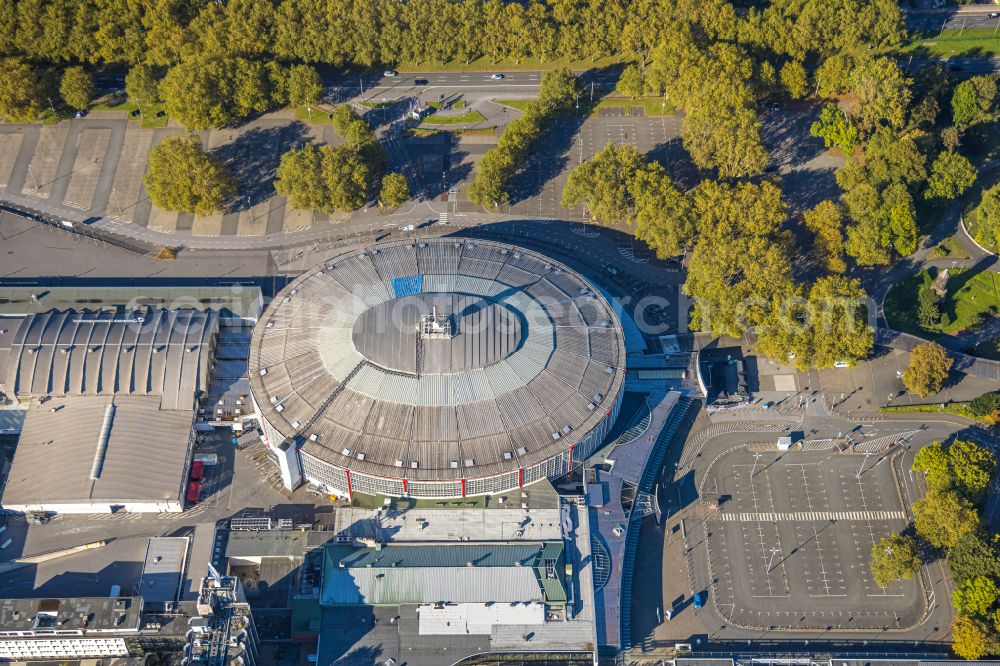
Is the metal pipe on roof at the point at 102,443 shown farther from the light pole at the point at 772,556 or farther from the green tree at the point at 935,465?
the green tree at the point at 935,465

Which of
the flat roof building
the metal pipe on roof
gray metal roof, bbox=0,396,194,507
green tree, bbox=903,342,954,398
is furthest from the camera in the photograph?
green tree, bbox=903,342,954,398

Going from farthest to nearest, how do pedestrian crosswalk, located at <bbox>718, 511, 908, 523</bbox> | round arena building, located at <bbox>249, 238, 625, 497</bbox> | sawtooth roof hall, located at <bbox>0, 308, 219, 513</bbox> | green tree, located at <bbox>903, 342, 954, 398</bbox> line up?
green tree, located at <bbox>903, 342, 954, 398</bbox> → pedestrian crosswalk, located at <bbox>718, 511, 908, 523</bbox> → sawtooth roof hall, located at <bbox>0, 308, 219, 513</bbox> → round arena building, located at <bbox>249, 238, 625, 497</bbox>

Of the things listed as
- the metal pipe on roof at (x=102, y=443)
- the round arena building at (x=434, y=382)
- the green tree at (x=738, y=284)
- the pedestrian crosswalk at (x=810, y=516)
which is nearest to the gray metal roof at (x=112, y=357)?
the metal pipe on roof at (x=102, y=443)

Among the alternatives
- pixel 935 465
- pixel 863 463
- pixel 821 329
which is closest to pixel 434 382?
pixel 821 329


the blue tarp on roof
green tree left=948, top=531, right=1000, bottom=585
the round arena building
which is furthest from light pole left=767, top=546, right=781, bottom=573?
the blue tarp on roof

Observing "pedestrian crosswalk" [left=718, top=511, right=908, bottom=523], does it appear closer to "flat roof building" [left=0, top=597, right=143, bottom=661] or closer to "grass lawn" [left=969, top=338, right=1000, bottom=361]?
"grass lawn" [left=969, top=338, right=1000, bottom=361]

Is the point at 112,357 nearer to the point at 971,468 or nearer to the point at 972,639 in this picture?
the point at 972,639

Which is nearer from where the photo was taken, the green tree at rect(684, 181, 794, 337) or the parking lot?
the parking lot
